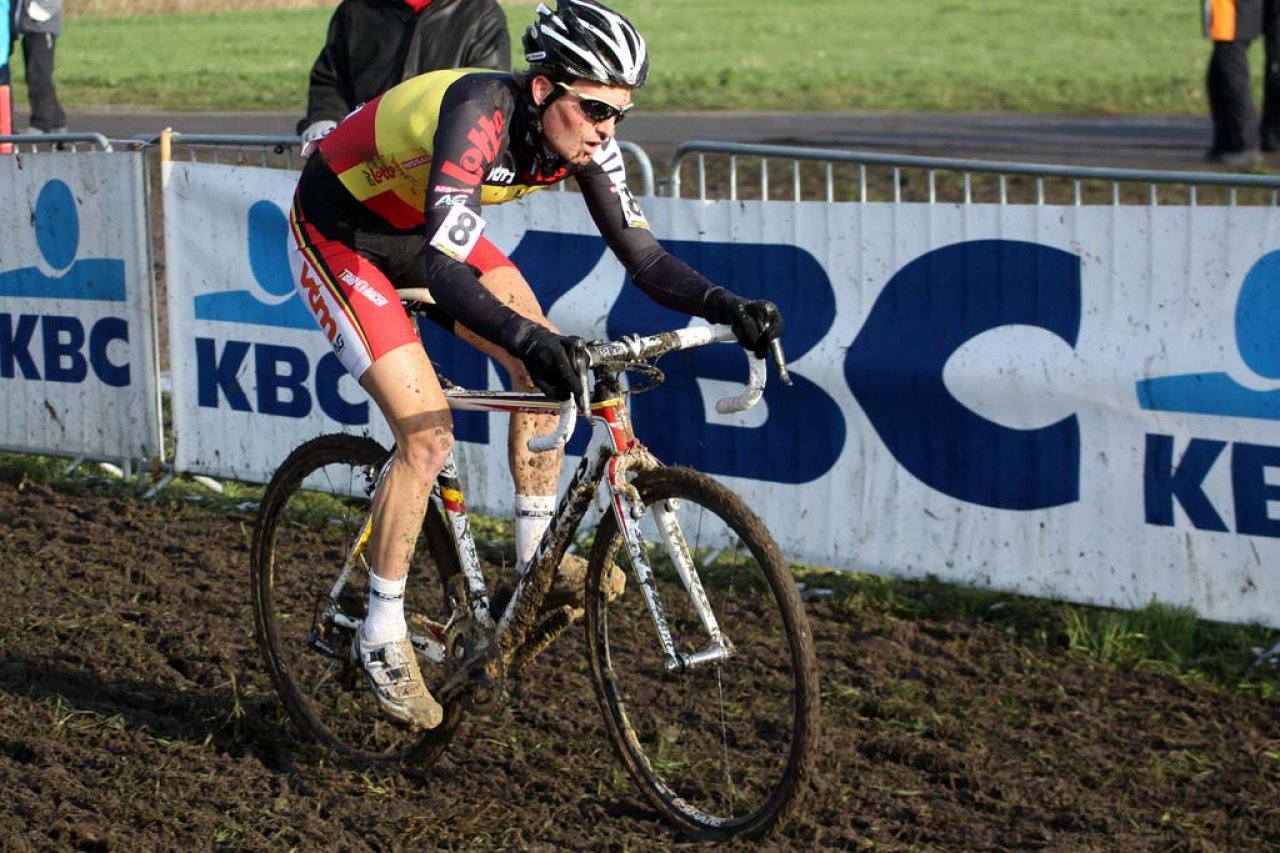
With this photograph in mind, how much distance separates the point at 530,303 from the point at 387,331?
21.1 inches

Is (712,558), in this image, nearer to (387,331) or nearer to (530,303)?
(530,303)

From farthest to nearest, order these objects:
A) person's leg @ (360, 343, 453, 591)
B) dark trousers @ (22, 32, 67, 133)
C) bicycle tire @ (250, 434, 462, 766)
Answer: dark trousers @ (22, 32, 67, 133), bicycle tire @ (250, 434, 462, 766), person's leg @ (360, 343, 453, 591)

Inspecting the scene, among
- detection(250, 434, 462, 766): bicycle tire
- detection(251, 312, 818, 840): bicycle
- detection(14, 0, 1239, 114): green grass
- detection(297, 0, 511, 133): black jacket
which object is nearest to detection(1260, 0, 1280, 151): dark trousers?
detection(14, 0, 1239, 114): green grass

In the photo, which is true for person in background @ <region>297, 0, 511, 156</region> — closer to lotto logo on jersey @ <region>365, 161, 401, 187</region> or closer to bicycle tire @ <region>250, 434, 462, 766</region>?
bicycle tire @ <region>250, 434, 462, 766</region>

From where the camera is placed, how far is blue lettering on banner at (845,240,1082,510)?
6.59 m

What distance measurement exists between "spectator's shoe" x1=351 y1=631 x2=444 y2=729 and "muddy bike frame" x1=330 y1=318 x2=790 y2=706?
0.10m

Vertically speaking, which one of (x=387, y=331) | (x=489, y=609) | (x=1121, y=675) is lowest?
(x=1121, y=675)

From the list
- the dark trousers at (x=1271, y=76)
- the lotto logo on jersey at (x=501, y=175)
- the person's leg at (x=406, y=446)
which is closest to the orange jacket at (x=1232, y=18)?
the dark trousers at (x=1271, y=76)

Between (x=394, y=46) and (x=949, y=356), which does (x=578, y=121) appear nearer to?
(x=949, y=356)

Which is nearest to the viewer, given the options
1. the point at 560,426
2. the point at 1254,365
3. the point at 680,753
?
the point at 560,426

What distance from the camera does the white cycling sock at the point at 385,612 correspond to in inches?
196

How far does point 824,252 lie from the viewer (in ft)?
23.0

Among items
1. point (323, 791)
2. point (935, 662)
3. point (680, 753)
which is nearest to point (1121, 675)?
point (935, 662)

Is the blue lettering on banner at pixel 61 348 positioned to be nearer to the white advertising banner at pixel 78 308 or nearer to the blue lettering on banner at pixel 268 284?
the white advertising banner at pixel 78 308
